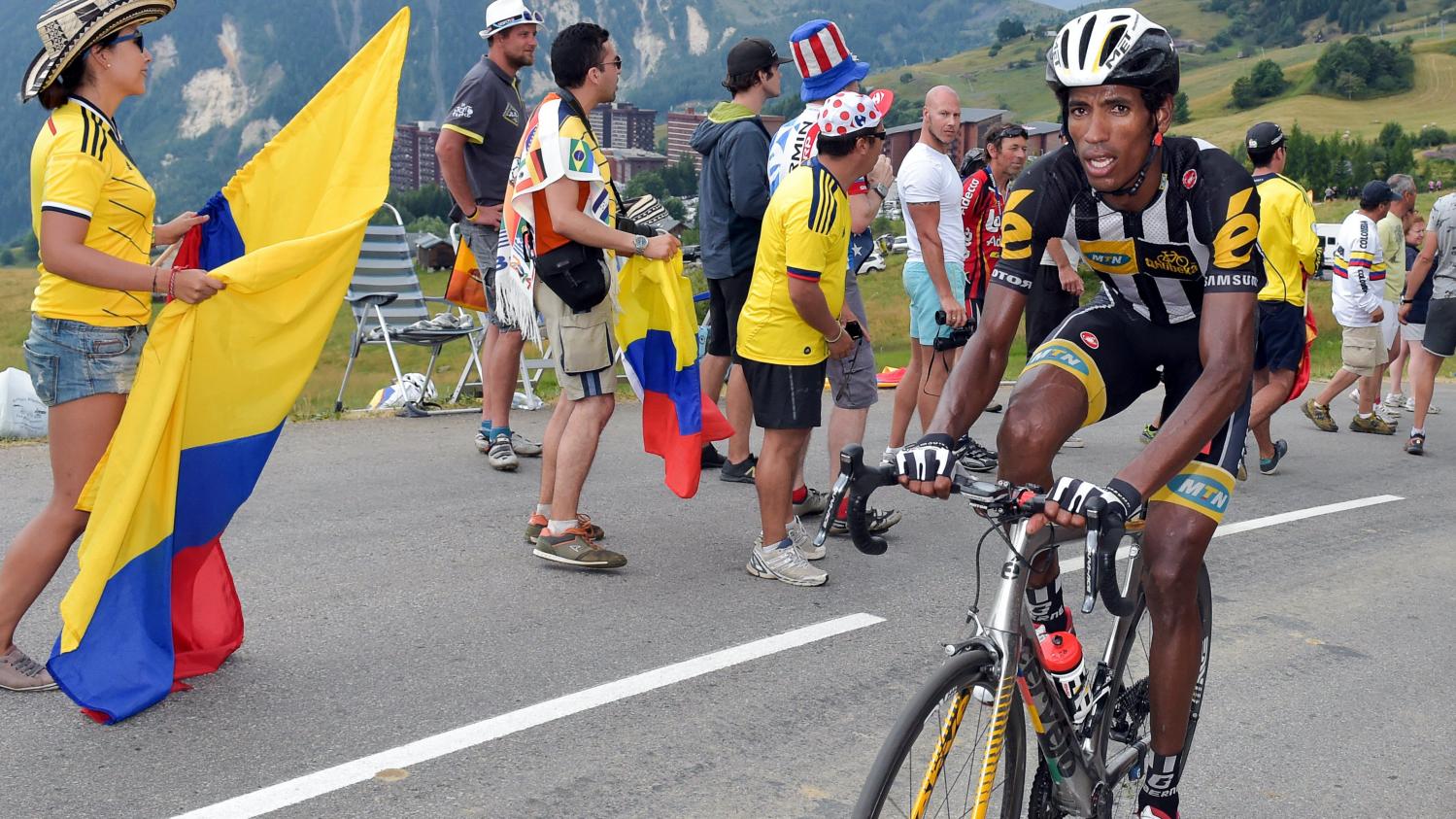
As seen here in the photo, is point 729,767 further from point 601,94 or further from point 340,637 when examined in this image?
point 601,94

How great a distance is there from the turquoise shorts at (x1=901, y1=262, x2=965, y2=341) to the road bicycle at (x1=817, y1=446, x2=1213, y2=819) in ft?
16.6

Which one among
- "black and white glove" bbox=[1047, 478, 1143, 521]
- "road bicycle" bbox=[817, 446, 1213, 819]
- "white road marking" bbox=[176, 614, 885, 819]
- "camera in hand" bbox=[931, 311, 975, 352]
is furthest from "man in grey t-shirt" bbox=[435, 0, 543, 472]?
"black and white glove" bbox=[1047, 478, 1143, 521]

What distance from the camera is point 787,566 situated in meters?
5.98

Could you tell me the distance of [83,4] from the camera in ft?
13.5

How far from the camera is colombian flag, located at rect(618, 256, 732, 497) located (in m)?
6.18

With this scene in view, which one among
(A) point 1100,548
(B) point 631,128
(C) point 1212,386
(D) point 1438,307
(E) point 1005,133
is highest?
(E) point 1005,133

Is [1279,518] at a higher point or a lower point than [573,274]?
lower

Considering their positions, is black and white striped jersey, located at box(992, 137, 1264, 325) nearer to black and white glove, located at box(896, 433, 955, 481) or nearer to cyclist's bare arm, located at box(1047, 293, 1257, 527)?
cyclist's bare arm, located at box(1047, 293, 1257, 527)

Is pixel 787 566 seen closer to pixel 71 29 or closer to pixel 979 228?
pixel 71 29

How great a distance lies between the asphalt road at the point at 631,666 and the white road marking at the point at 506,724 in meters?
0.03

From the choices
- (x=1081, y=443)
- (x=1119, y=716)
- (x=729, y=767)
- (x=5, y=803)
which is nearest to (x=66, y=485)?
(x=5, y=803)

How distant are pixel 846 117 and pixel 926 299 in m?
2.81

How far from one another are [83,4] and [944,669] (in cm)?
334

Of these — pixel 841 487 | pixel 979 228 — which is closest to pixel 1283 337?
pixel 979 228
